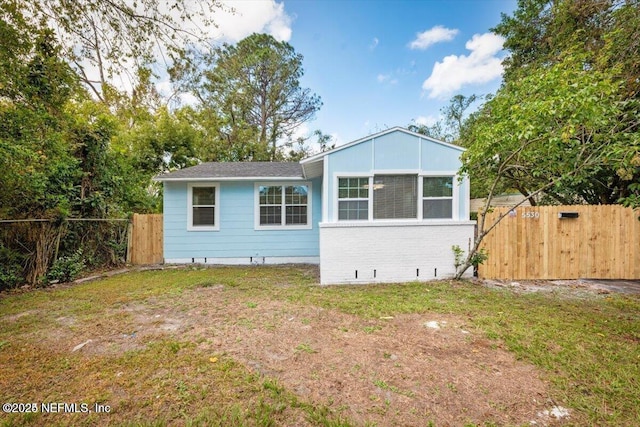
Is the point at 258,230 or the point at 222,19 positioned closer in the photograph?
the point at 222,19

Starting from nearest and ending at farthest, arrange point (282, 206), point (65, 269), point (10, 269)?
point (10, 269), point (65, 269), point (282, 206)

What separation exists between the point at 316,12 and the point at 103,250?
982 centimetres

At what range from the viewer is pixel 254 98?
16531 mm

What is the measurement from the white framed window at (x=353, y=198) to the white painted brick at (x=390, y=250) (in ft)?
0.99

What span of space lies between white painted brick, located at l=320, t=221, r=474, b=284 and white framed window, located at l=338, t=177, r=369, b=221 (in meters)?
0.30

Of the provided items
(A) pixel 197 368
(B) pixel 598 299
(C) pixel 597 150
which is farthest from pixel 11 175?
(B) pixel 598 299

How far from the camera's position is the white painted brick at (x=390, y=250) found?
6.12 metres

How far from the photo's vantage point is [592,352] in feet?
10.1

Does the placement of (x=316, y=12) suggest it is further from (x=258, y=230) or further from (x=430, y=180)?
(x=258, y=230)

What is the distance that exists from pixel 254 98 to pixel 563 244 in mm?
16180

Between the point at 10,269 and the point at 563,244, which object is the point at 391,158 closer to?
the point at 563,244

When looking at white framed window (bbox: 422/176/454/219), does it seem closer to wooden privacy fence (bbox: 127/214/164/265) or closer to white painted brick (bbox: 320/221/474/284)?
white painted brick (bbox: 320/221/474/284)

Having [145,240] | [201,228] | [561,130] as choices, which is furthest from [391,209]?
[145,240]

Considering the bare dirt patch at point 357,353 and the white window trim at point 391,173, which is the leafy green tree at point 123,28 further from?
the bare dirt patch at point 357,353
